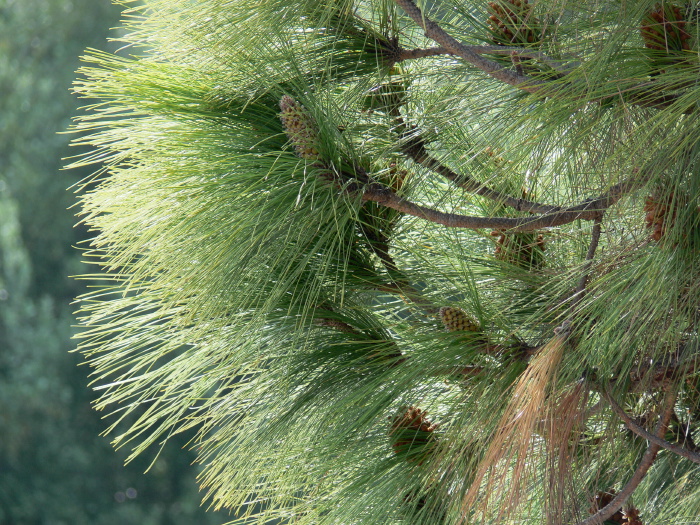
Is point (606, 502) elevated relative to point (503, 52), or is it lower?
lower

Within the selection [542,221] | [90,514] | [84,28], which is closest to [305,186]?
[542,221]

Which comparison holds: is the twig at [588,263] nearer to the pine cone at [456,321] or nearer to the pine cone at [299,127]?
the pine cone at [456,321]

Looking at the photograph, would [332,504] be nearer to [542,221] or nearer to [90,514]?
[542,221]

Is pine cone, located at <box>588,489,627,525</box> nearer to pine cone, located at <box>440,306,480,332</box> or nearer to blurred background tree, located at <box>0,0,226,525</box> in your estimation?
pine cone, located at <box>440,306,480,332</box>

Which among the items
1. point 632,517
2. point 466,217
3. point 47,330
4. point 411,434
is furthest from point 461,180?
point 47,330

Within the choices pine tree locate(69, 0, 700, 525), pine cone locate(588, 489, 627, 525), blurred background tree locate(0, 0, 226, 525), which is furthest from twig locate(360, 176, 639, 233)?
blurred background tree locate(0, 0, 226, 525)

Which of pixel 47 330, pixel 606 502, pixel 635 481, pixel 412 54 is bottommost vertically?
pixel 47 330

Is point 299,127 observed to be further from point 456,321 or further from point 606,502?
point 606,502
